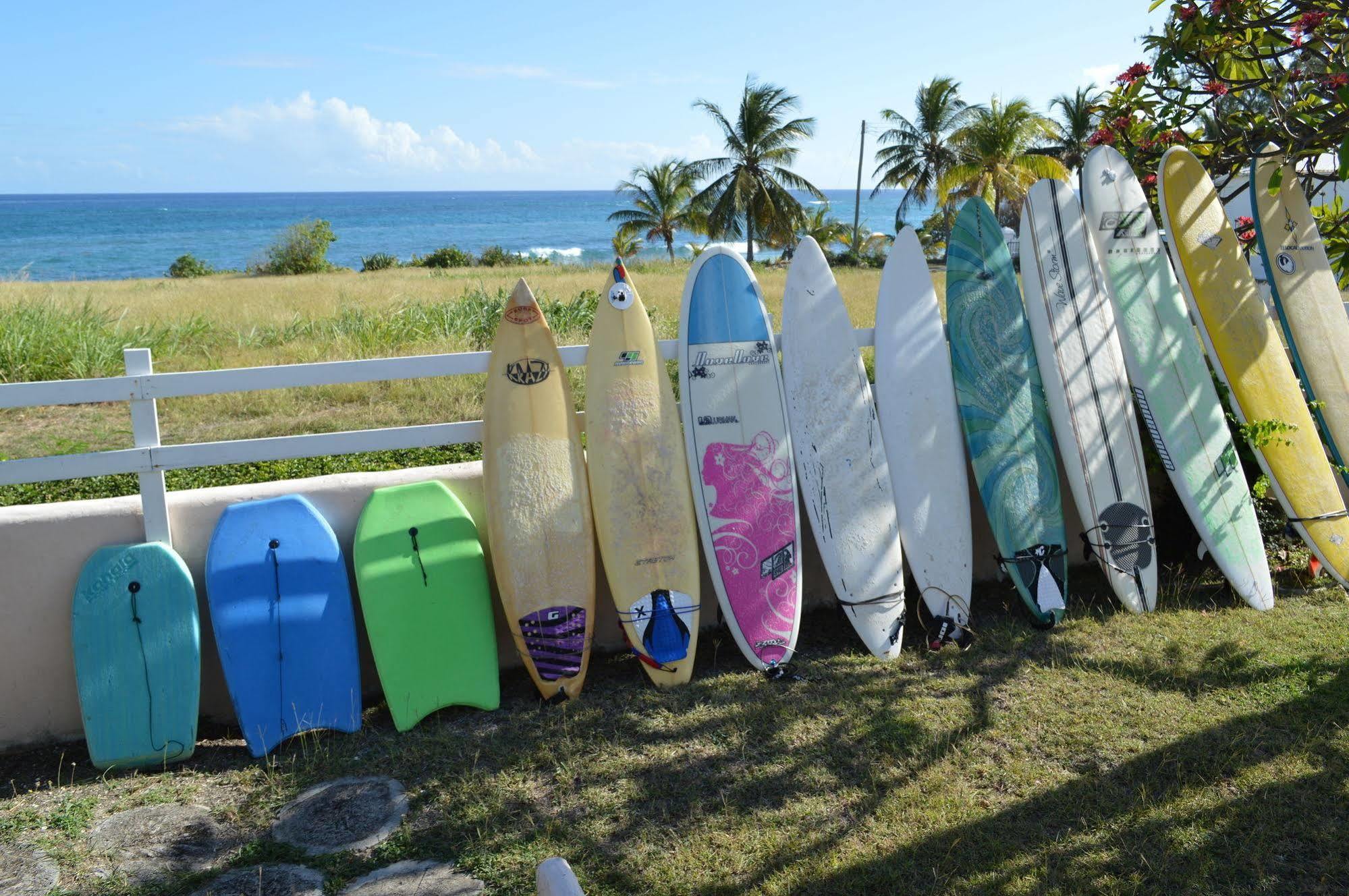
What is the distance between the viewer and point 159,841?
2797 millimetres

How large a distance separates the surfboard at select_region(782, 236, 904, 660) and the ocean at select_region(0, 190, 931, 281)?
36800mm

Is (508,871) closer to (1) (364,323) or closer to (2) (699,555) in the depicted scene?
(2) (699,555)

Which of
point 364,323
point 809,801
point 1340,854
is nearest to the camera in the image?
point 1340,854

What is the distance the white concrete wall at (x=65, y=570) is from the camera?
3396mm

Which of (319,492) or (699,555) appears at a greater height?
(319,492)

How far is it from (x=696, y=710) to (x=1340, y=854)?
1.95m

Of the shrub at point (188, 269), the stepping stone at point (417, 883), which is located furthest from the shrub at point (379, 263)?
the stepping stone at point (417, 883)

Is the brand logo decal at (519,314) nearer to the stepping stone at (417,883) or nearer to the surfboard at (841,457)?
the surfboard at (841,457)

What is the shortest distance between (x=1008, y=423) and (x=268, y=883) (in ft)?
11.3

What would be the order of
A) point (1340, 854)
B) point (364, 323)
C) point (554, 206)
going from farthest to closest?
1. point (554, 206)
2. point (364, 323)
3. point (1340, 854)

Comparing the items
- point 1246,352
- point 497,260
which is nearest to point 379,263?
point 497,260

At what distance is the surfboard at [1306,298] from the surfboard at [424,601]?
407cm

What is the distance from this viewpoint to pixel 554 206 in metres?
137


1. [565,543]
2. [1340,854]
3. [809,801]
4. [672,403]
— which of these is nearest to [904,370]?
[672,403]
